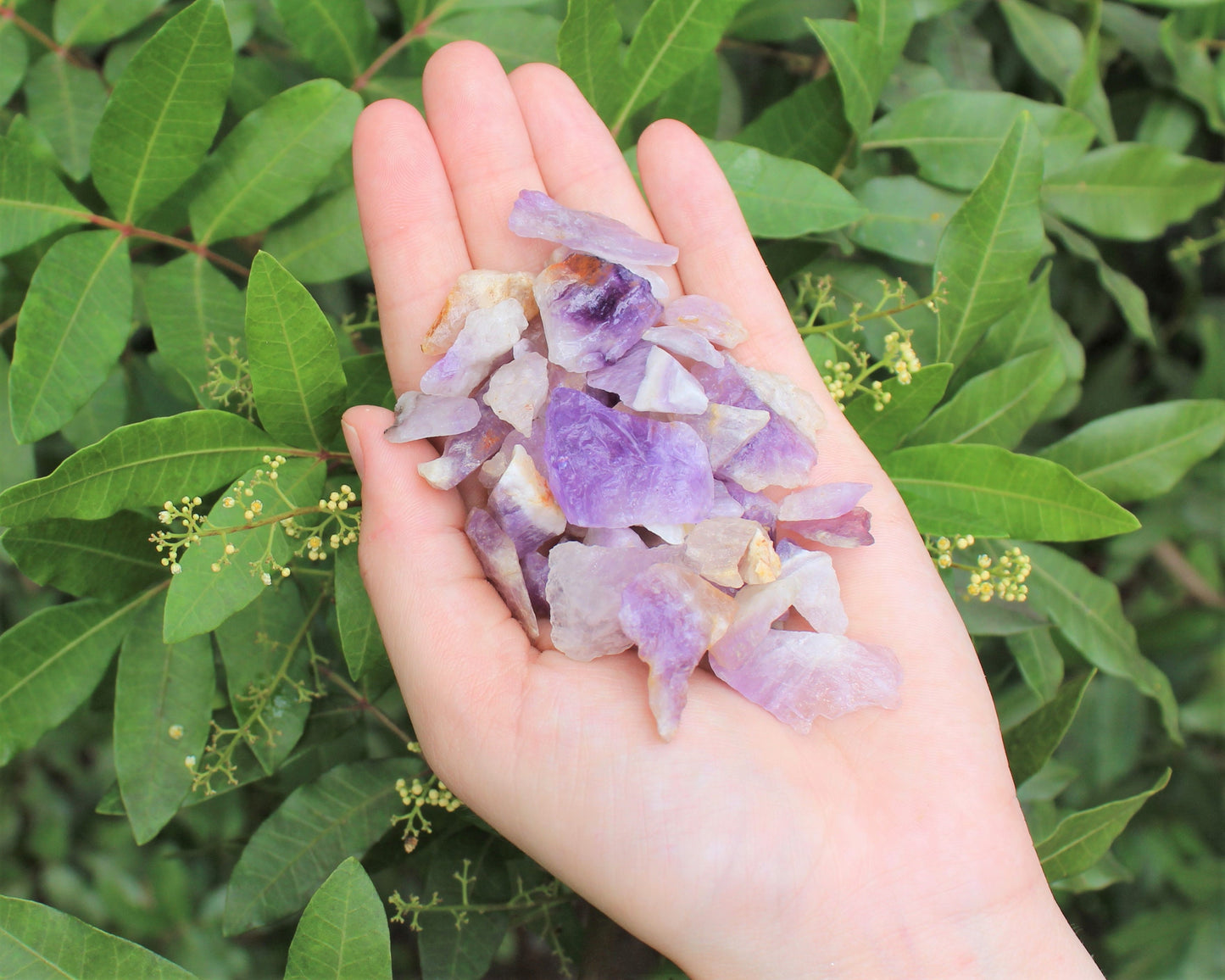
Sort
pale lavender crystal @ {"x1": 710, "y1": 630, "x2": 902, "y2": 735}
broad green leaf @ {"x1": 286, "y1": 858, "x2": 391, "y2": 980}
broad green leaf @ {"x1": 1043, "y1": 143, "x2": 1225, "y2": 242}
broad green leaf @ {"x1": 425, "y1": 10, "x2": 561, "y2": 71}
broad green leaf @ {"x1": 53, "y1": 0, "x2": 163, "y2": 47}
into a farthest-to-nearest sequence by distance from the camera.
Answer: broad green leaf @ {"x1": 1043, "y1": 143, "x2": 1225, "y2": 242}, broad green leaf @ {"x1": 425, "y1": 10, "x2": 561, "y2": 71}, broad green leaf @ {"x1": 53, "y1": 0, "x2": 163, "y2": 47}, pale lavender crystal @ {"x1": 710, "y1": 630, "x2": 902, "y2": 735}, broad green leaf @ {"x1": 286, "y1": 858, "x2": 391, "y2": 980}

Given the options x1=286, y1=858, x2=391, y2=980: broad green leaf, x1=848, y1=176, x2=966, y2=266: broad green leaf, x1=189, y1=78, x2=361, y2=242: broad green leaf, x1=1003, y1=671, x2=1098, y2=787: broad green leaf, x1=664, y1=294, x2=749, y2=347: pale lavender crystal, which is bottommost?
x1=1003, y1=671, x2=1098, y2=787: broad green leaf

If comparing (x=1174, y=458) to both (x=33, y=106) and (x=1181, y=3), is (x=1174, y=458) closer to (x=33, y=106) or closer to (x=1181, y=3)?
(x=1181, y=3)

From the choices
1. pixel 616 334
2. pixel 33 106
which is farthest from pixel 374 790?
pixel 33 106

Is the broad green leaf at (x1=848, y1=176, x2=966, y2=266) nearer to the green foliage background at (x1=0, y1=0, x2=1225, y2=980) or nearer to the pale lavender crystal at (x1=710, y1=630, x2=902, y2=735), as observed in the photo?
the green foliage background at (x1=0, y1=0, x2=1225, y2=980)

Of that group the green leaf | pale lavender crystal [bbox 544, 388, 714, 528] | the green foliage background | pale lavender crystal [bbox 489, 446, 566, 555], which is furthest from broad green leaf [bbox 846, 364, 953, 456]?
the green leaf

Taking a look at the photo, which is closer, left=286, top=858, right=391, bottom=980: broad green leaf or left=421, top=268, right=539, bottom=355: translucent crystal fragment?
left=286, top=858, right=391, bottom=980: broad green leaf

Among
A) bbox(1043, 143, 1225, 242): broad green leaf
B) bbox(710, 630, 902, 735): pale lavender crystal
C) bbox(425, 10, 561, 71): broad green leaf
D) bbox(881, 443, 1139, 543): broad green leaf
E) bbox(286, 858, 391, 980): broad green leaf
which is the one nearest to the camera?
bbox(286, 858, 391, 980): broad green leaf

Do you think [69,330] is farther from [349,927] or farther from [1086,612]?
[1086,612]
